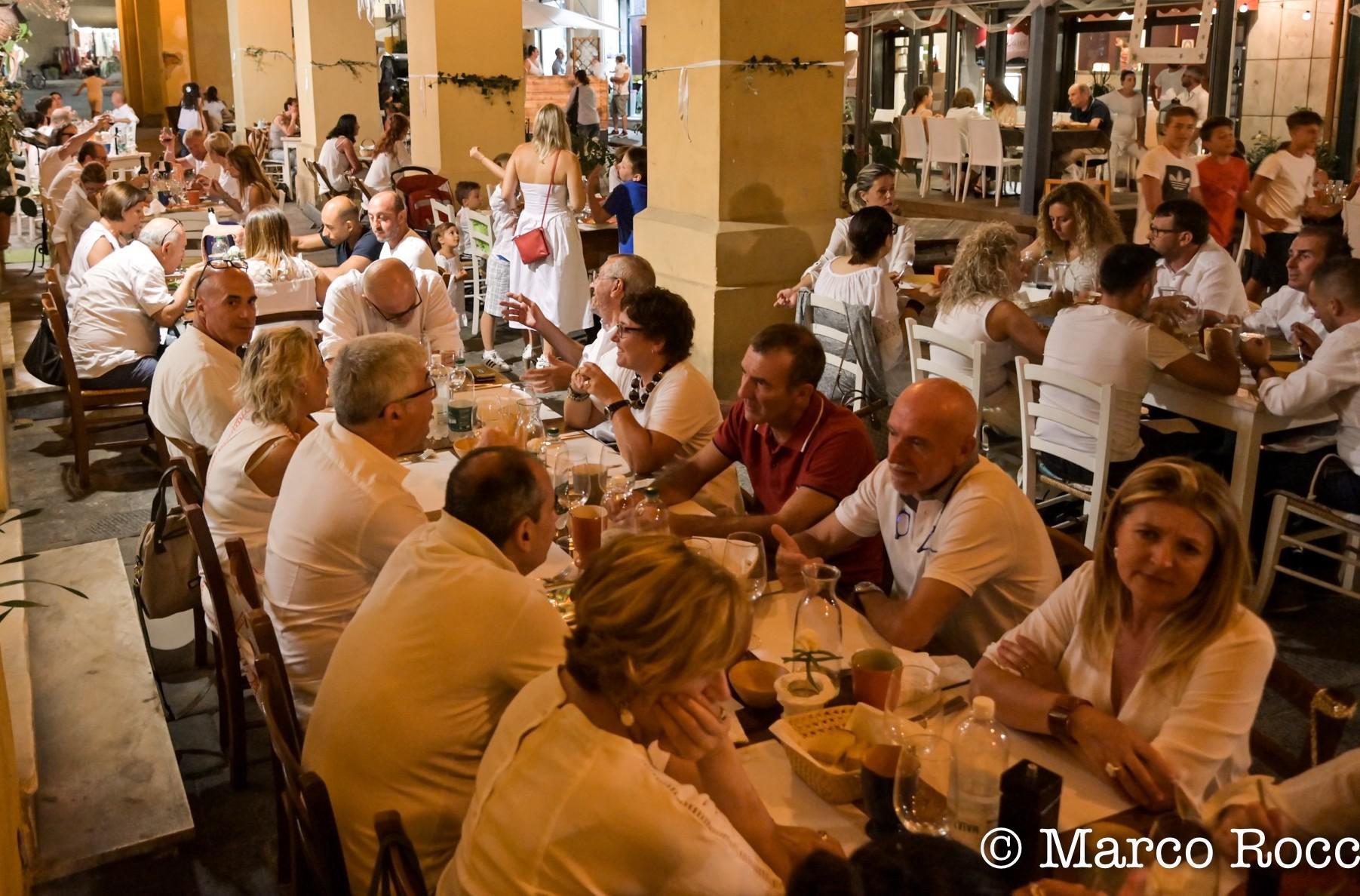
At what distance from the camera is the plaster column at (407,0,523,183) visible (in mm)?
10430

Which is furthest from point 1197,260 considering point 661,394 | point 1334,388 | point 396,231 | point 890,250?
point 396,231

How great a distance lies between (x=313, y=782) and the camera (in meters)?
1.73

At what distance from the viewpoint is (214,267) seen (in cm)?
442

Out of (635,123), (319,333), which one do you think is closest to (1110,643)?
(319,333)

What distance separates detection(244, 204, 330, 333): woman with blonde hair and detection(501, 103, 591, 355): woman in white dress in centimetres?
191

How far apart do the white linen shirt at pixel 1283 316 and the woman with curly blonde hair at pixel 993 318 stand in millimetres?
1115

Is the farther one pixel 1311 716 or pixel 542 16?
pixel 542 16

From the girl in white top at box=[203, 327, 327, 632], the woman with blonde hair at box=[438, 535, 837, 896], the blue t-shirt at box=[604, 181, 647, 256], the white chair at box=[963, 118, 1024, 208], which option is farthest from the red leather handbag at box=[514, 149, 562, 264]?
the white chair at box=[963, 118, 1024, 208]

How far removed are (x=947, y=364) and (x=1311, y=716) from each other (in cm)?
307

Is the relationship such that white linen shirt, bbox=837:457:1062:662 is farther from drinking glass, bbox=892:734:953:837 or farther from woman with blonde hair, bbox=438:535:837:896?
woman with blonde hair, bbox=438:535:837:896

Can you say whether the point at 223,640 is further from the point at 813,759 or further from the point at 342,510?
the point at 813,759

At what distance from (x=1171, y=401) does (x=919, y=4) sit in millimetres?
13703

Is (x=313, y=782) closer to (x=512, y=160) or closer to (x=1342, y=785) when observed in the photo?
(x=1342, y=785)

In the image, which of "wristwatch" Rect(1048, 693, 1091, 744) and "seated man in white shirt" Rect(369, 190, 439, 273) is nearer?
"wristwatch" Rect(1048, 693, 1091, 744)
